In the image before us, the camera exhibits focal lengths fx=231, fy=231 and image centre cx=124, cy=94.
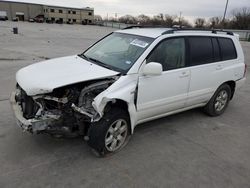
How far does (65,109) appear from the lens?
306 cm

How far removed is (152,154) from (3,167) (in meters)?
2.01

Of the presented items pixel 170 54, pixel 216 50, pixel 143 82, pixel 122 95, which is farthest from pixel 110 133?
pixel 216 50

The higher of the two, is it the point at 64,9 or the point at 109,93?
the point at 64,9

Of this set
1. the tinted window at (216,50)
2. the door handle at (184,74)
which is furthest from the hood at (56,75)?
the tinted window at (216,50)

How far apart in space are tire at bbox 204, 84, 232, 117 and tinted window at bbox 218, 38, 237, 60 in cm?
61

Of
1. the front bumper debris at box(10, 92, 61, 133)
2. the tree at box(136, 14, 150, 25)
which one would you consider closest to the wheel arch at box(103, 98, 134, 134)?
the front bumper debris at box(10, 92, 61, 133)

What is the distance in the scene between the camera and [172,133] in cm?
411

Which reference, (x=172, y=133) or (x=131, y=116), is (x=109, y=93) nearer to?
(x=131, y=116)

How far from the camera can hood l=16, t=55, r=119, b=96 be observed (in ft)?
9.43

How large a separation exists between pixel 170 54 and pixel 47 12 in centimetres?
10005

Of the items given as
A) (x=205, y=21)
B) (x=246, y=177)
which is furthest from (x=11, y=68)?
(x=205, y=21)

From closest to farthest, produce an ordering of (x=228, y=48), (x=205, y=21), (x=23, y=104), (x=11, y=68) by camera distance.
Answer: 1. (x=23, y=104)
2. (x=228, y=48)
3. (x=11, y=68)
4. (x=205, y=21)

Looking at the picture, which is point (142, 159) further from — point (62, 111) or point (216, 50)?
point (216, 50)

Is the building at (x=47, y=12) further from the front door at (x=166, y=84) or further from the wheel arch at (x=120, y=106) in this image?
the wheel arch at (x=120, y=106)
